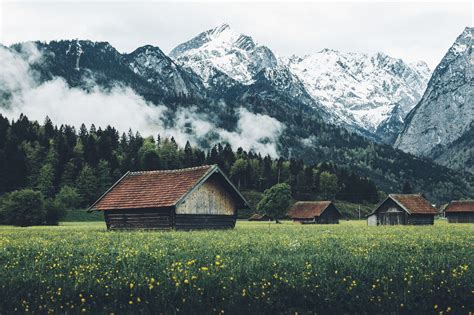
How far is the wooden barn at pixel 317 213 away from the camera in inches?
4535

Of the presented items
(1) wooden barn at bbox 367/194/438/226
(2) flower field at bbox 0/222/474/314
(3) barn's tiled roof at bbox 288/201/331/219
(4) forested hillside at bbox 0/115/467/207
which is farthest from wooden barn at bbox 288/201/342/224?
(2) flower field at bbox 0/222/474/314

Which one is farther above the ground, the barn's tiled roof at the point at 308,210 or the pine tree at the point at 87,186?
the pine tree at the point at 87,186

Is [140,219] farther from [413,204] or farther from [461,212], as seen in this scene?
[461,212]

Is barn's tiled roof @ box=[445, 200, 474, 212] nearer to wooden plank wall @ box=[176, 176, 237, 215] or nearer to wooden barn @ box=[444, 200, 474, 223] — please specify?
wooden barn @ box=[444, 200, 474, 223]

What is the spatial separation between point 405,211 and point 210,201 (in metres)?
58.8

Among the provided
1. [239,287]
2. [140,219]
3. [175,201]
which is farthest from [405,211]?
[239,287]

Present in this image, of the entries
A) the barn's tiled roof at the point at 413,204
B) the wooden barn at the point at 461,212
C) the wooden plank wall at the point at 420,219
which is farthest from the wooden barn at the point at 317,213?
the wooden barn at the point at 461,212

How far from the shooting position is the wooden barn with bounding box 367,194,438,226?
9319 centimetres

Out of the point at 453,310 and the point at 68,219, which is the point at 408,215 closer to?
the point at 68,219

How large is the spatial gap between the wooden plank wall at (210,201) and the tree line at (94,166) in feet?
208

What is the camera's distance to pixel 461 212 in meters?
124

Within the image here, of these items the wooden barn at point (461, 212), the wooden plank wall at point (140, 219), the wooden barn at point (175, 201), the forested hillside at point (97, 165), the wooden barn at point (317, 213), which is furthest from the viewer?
the forested hillside at point (97, 165)

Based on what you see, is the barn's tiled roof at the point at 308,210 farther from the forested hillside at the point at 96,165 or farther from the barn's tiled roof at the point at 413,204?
the forested hillside at the point at 96,165

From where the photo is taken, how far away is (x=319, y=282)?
12852 mm
